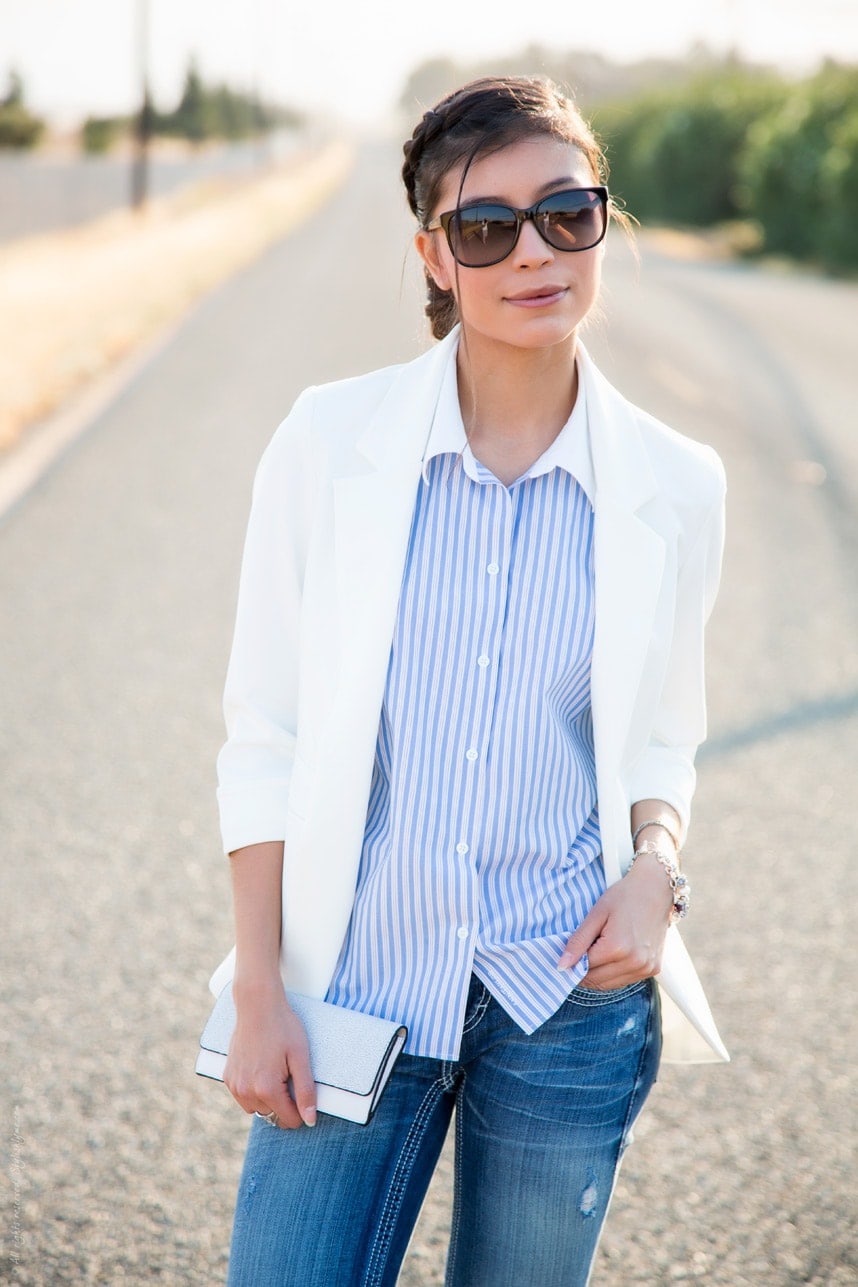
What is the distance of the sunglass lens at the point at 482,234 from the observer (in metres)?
1.77

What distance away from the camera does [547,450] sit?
1.85 meters

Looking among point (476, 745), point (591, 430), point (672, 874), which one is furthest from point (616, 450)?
point (672, 874)

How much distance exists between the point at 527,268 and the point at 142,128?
29.6m

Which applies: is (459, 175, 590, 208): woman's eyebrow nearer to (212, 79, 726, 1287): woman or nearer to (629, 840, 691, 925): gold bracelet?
(212, 79, 726, 1287): woman

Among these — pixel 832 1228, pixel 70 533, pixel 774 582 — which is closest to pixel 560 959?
pixel 832 1228

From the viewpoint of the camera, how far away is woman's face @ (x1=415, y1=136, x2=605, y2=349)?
1774 millimetres

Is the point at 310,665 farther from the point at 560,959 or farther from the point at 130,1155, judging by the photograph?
the point at 130,1155

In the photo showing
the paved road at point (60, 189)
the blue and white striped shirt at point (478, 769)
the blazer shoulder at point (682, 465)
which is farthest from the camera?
the paved road at point (60, 189)

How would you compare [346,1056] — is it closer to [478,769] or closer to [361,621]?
[478,769]

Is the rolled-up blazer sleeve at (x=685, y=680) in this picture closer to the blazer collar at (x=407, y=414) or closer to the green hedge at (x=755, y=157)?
the blazer collar at (x=407, y=414)

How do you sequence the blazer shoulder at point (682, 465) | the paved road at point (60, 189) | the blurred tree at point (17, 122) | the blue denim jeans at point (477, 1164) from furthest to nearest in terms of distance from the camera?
the blurred tree at point (17, 122)
the paved road at point (60, 189)
the blazer shoulder at point (682, 465)
the blue denim jeans at point (477, 1164)

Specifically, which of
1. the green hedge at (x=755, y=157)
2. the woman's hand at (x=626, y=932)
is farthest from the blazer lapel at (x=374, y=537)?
the green hedge at (x=755, y=157)

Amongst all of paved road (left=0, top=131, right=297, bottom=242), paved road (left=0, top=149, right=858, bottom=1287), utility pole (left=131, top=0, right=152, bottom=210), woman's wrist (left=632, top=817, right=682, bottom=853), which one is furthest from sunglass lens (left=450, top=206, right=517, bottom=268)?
Answer: utility pole (left=131, top=0, right=152, bottom=210)

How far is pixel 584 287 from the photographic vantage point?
1.83 m
